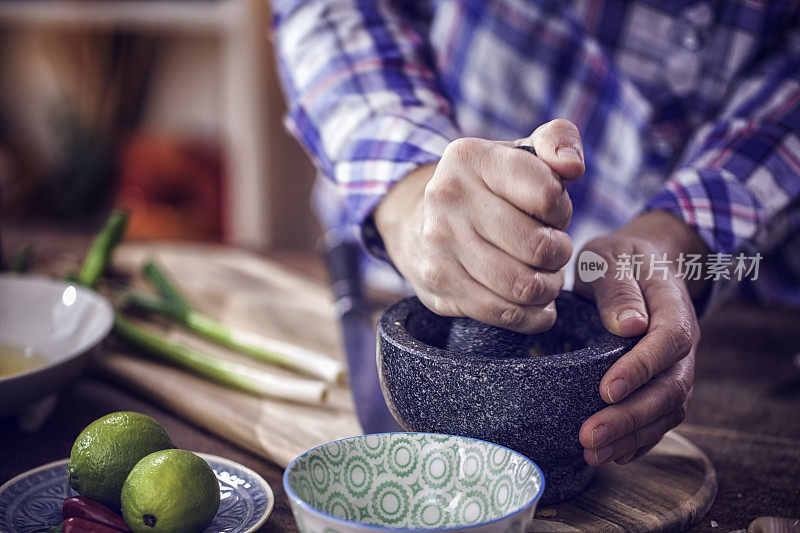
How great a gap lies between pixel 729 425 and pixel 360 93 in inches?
27.4

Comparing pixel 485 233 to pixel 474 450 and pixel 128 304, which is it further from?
pixel 128 304

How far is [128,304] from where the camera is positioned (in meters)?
1.36

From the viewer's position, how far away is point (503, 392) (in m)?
0.65

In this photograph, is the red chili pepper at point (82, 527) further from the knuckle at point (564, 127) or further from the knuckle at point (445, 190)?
the knuckle at point (564, 127)

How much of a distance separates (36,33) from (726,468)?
315 centimetres

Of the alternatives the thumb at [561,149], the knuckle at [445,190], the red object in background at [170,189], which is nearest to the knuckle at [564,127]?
the thumb at [561,149]

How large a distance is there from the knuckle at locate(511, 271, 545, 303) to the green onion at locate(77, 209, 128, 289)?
0.89 metres

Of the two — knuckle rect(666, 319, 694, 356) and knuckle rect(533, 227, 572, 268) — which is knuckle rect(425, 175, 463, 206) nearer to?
knuckle rect(533, 227, 572, 268)

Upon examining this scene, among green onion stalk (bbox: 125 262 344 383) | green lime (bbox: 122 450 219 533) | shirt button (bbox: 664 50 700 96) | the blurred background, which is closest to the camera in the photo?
green lime (bbox: 122 450 219 533)

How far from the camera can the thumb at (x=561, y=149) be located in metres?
0.63

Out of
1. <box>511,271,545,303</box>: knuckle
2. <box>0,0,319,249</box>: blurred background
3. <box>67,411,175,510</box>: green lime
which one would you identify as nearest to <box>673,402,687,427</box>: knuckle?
<box>511,271,545,303</box>: knuckle

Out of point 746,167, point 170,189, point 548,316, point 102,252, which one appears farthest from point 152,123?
point 548,316

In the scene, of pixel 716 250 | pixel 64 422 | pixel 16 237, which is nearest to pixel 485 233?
pixel 716 250

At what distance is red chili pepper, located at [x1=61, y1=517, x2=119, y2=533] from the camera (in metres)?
0.61
